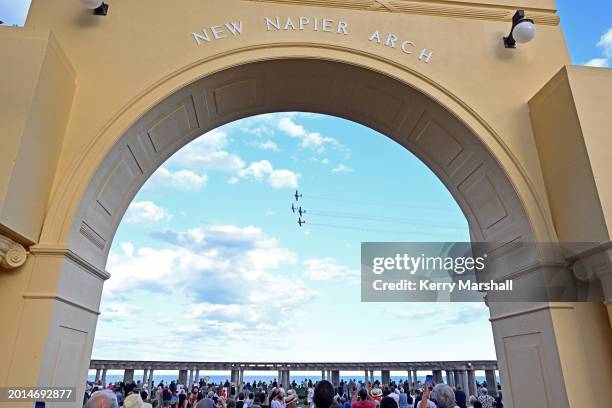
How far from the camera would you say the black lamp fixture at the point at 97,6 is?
12.8 ft

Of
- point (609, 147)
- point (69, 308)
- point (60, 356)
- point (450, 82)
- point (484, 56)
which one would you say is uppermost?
point (484, 56)

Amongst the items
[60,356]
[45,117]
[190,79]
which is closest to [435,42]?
[190,79]

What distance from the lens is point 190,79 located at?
3.96 metres

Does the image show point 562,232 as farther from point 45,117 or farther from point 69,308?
point 45,117

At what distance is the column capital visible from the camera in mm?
2981

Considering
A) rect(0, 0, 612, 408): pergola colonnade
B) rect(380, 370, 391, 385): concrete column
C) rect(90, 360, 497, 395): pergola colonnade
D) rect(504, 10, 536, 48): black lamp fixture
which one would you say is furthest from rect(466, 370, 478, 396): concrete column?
rect(504, 10, 536, 48): black lamp fixture

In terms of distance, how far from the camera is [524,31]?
414 centimetres

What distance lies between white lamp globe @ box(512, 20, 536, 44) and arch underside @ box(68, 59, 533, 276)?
3.69ft

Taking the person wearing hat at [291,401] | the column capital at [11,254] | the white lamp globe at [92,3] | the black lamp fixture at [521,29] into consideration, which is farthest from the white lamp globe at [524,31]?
the column capital at [11,254]

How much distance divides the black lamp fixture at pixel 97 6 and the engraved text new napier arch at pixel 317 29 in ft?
3.02

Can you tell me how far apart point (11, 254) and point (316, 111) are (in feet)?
11.8

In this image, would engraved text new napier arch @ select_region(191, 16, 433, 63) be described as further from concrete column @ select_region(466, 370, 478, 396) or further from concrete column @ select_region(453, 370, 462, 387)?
concrete column @ select_region(453, 370, 462, 387)

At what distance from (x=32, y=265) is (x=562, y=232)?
Result: 469 cm

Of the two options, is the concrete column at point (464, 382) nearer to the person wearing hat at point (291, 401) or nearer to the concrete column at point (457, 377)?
the concrete column at point (457, 377)
